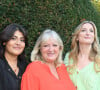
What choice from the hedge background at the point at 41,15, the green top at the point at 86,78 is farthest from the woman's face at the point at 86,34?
the hedge background at the point at 41,15

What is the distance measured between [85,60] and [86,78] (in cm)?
40

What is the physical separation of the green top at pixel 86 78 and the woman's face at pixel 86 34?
44 centimetres

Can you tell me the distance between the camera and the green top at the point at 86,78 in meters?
3.39

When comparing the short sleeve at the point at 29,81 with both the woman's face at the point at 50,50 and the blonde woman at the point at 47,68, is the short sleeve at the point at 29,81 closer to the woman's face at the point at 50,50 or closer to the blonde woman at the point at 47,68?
the blonde woman at the point at 47,68

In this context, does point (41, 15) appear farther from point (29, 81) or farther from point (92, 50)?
point (29, 81)

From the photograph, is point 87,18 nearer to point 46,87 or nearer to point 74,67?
point 74,67

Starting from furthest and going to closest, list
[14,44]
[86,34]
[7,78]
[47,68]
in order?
[86,34] → [47,68] → [14,44] → [7,78]

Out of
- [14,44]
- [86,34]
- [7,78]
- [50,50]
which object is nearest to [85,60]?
[86,34]

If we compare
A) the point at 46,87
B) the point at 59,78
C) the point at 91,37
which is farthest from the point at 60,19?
the point at 46,87

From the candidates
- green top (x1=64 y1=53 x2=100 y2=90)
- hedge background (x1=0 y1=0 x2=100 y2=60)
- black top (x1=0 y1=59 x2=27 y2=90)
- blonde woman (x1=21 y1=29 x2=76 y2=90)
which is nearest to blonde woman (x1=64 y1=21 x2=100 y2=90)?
green top (x1=64 y1=53 x2=100 y2=90)

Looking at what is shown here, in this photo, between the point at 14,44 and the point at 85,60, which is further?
the point at 85,60

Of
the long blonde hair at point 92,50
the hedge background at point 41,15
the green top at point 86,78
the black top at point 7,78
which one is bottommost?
the green top at point 86,78

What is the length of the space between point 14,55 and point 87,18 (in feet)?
10.6

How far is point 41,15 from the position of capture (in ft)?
13.2
